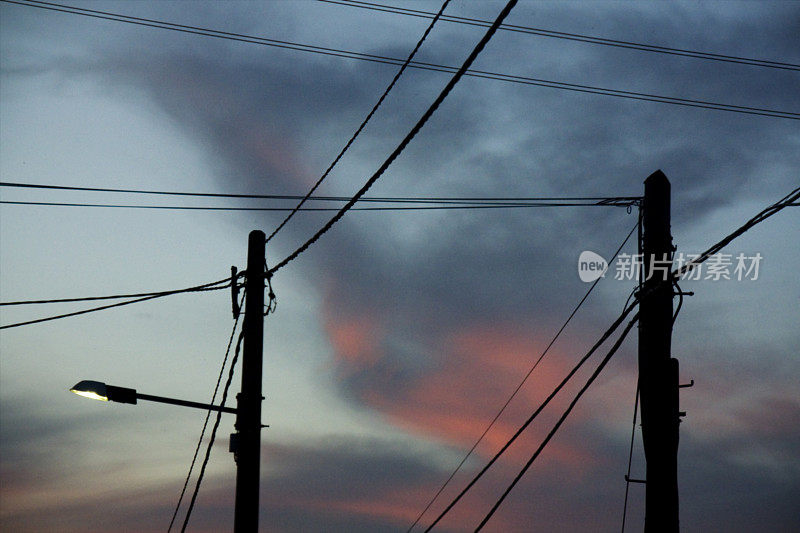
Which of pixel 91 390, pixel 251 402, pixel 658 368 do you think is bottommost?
pixel 91 390

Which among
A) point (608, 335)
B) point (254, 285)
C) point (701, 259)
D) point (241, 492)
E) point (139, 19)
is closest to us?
Result: point (701, 259)

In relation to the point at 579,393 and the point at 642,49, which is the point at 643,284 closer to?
the point at 579,393

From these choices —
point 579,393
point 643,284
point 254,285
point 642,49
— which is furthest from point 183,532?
point 642,49

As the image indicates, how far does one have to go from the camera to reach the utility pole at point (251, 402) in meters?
11.9

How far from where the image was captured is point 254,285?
12.9 m

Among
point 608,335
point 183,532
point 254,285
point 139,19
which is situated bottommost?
point 183,532

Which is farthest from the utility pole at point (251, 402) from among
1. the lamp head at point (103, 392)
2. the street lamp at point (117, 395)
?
the lamp head at point (103, 392)

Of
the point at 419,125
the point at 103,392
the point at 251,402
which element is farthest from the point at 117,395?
the point at 419,125

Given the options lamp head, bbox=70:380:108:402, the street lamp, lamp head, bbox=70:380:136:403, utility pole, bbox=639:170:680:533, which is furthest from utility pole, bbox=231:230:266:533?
utility pole, bbox=639:170:680:533

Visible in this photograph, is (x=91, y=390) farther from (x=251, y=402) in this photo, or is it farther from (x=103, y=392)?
(x=251, y=402)

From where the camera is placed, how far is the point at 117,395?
12.0 metres

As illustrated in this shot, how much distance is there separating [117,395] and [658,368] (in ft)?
22.7

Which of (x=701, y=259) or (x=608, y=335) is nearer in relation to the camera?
(x=701, y=259)

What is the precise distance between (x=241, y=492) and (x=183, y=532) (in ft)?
12.1
